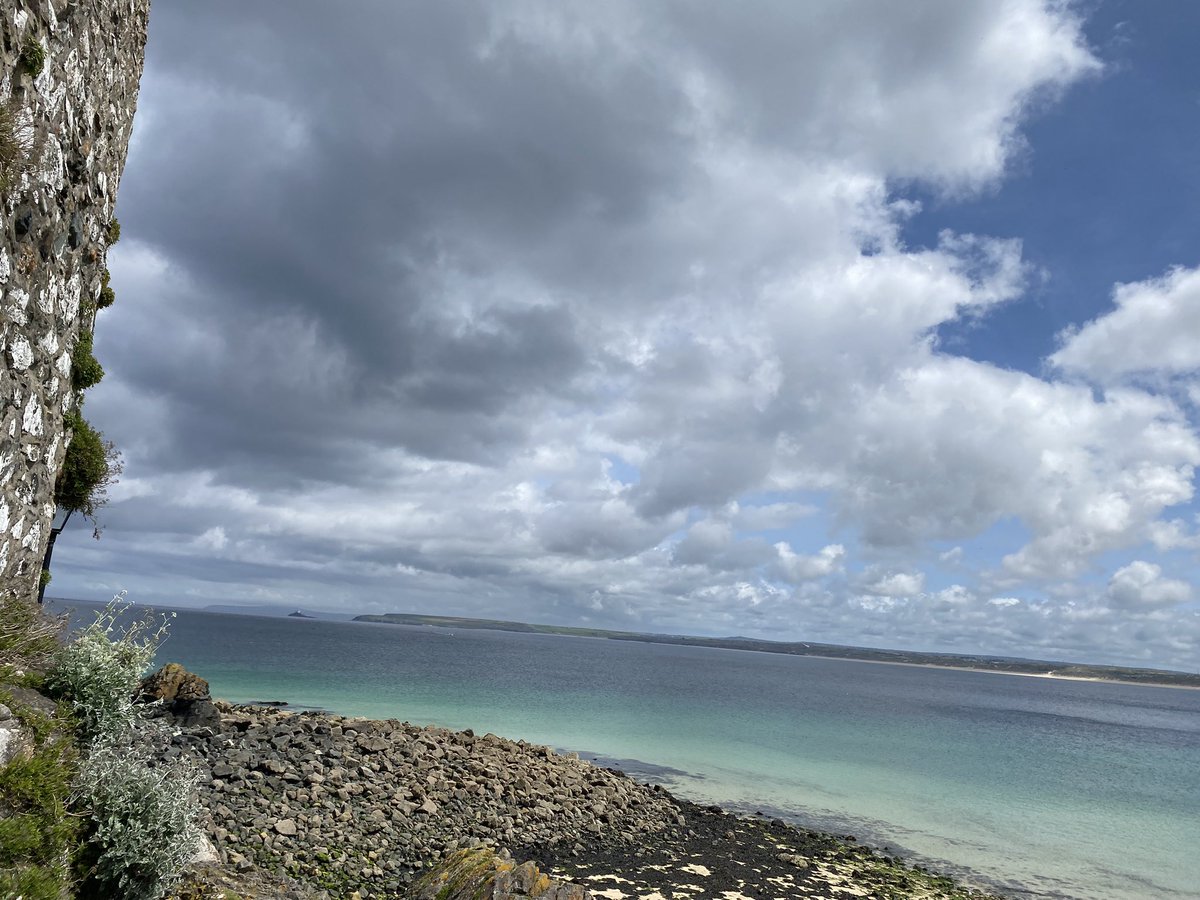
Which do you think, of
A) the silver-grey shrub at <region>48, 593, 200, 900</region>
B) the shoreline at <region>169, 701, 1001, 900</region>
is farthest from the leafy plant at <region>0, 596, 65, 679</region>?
the shoreline at <region>169, 701, 1001, 900</region>

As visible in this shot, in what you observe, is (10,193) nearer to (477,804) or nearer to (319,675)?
(477,804)

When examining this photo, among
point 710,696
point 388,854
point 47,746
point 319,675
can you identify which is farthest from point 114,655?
point 710,696

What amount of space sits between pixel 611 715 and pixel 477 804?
38639 mm

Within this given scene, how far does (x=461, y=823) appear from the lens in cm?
1769

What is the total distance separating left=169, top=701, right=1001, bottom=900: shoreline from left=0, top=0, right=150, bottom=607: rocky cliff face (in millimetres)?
6716

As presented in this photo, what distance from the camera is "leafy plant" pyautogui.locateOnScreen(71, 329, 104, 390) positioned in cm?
1213

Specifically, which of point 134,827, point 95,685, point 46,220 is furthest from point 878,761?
point 46,220

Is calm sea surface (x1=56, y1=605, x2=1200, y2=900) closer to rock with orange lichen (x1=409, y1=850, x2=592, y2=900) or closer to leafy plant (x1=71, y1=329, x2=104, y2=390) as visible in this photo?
rock with orange lichen (x1=409, y1=850, x2=592, y2=900)

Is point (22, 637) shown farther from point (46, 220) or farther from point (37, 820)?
point (46, 220)

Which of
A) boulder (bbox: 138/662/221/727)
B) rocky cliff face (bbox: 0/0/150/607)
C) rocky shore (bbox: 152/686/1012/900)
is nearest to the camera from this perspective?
rocky cliff face (bbox: 0/0/150/607)

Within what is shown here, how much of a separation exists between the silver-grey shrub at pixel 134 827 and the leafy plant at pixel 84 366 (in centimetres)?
722

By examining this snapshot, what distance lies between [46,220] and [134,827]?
→ 28.7 ft

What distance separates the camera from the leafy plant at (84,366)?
39.8 ft

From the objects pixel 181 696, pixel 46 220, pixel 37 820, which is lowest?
pixel 181 696
